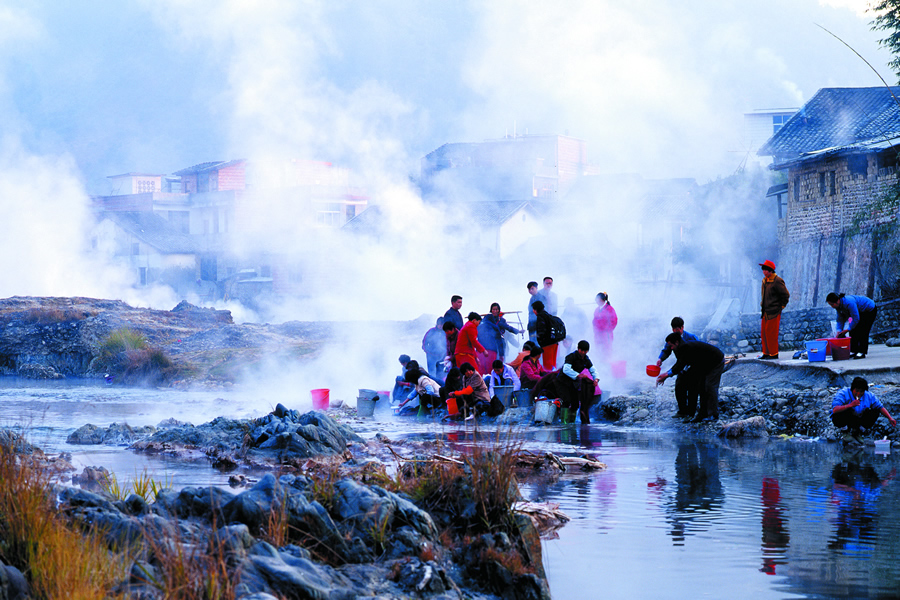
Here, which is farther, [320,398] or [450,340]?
[320,398]

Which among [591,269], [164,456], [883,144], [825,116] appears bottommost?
[164,456]

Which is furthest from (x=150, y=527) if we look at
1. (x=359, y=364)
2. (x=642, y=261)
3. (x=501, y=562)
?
(x=642, y=261)

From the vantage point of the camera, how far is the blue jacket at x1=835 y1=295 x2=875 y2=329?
18533 mm

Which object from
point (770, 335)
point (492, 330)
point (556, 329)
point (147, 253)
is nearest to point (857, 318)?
point (770, 335)

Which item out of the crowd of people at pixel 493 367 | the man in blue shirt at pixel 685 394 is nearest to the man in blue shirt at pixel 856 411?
the man in blue shirt at pixel 685 394

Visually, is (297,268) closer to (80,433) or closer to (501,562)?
(80,433)

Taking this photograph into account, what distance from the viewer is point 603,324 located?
2236cm

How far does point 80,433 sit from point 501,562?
1124 cm

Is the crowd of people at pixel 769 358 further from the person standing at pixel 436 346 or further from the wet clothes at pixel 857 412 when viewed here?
the person standing at pixel 436 346

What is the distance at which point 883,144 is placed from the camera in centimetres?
3117

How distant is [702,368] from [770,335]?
12.1 ft

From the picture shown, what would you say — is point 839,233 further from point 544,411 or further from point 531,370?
point 544,411

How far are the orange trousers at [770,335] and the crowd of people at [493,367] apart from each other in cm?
346

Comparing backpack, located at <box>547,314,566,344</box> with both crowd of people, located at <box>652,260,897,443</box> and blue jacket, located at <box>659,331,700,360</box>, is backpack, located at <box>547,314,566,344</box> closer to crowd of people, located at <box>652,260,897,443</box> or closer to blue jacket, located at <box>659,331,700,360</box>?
crowd of people, located at <box>652,260,897,443</box>
